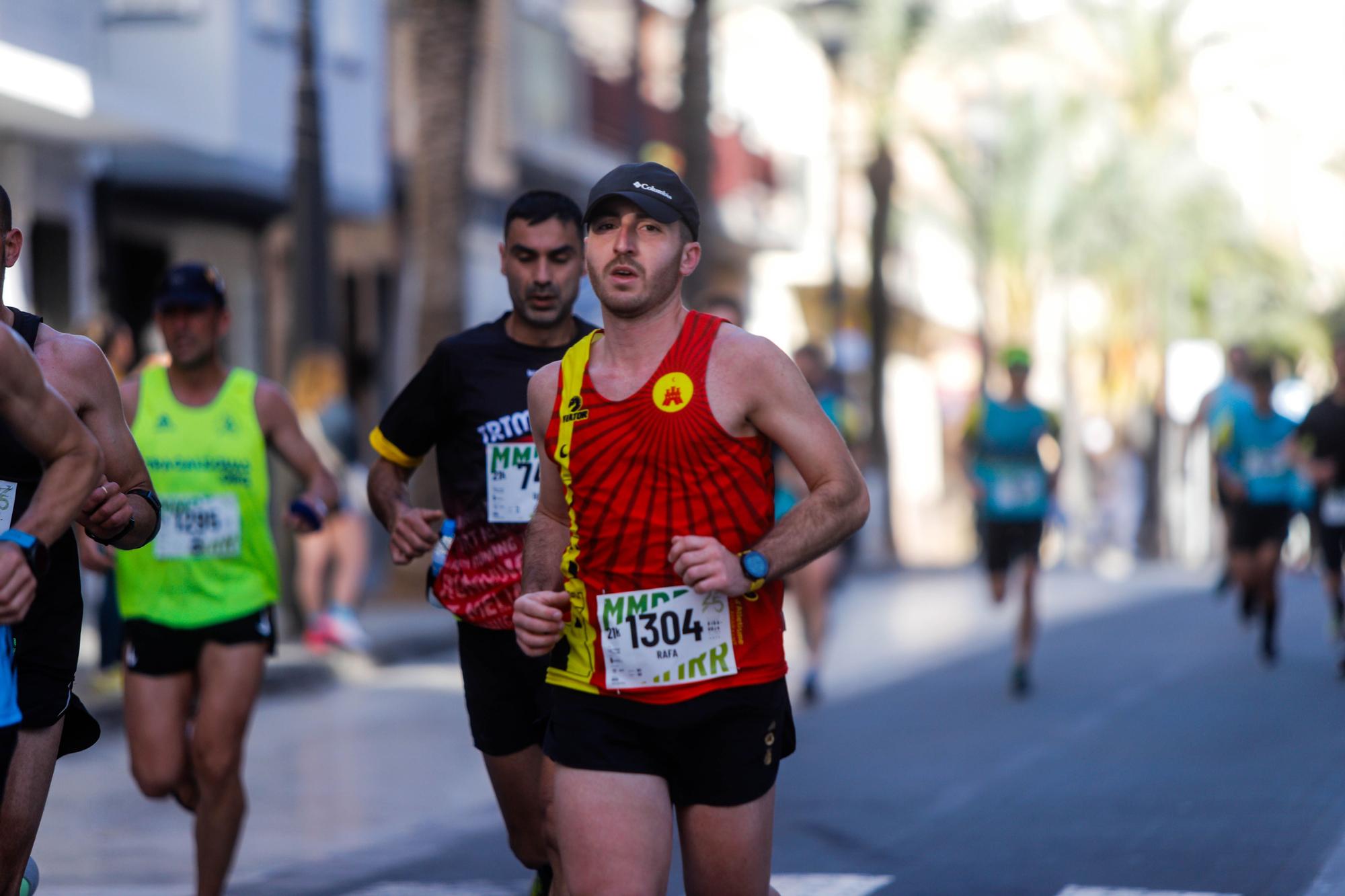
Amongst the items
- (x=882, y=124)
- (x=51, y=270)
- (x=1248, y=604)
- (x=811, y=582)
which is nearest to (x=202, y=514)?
(x=811, y=582)

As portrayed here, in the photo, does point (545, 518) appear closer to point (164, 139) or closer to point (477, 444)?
point (477, 444)

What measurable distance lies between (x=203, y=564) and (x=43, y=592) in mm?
2250

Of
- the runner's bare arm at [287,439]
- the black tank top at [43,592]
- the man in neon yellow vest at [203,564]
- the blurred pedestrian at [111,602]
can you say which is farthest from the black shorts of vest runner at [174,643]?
the blurred pedestrian at [111,602]

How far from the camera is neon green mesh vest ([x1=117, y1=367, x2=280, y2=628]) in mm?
6988

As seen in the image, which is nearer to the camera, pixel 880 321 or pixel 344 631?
pixel 344 631

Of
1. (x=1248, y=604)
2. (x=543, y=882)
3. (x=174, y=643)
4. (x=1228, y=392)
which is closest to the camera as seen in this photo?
(x=543, y=882)

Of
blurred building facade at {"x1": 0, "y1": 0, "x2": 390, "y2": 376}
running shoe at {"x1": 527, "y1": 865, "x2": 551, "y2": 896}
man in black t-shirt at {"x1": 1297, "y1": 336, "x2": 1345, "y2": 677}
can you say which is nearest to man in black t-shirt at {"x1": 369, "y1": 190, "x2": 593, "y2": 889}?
running shoe at {"x1": 527, "y1": 865, "x2": 551, "y2": 896}

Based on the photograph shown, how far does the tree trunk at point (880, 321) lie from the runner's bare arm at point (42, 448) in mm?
26370

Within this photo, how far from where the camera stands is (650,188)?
15.2 feet

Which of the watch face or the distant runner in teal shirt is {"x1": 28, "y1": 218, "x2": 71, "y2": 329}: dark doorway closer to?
the distant runner in teal shirt

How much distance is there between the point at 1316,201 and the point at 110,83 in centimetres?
8155

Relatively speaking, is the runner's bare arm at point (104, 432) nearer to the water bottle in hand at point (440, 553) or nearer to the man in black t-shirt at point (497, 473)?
the man in black t-shirt at point (497, 473)

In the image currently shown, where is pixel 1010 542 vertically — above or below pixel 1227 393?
below

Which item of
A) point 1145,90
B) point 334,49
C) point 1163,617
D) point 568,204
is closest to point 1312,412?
point 1163,617
